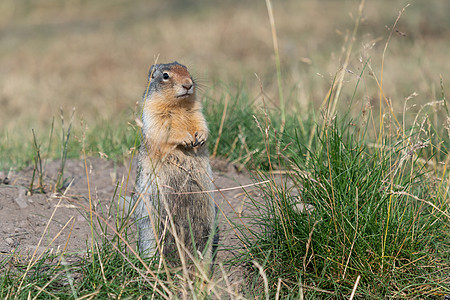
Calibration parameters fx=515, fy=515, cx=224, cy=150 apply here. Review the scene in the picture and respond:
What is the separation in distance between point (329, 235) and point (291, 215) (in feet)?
0.94

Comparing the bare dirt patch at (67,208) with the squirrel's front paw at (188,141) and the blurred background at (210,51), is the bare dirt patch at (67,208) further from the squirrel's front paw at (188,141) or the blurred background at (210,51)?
the blurred background at (210,51)

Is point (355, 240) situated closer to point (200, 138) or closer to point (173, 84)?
point (200, 138)

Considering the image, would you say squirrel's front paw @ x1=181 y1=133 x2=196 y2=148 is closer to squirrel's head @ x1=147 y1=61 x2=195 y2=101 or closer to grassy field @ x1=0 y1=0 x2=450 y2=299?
squirrel's head @ x1=147 y1=61 x2=195 y2=101

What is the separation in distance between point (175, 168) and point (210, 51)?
930cm

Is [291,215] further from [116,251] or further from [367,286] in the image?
[116,251]

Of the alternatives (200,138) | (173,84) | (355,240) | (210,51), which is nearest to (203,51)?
(210,51)

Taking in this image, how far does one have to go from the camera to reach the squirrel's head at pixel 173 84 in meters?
3.35

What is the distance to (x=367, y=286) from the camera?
2.95 meters

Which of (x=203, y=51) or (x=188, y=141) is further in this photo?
(x=203, y=51)

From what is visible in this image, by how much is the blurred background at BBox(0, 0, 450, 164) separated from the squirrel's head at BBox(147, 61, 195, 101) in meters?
3.24

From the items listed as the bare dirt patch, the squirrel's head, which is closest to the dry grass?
the bare dirt patch

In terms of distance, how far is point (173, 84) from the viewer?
3416 mm

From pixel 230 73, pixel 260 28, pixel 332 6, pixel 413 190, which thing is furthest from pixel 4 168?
pixel 332 6

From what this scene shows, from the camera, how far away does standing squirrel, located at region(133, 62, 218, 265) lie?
10.8ft
